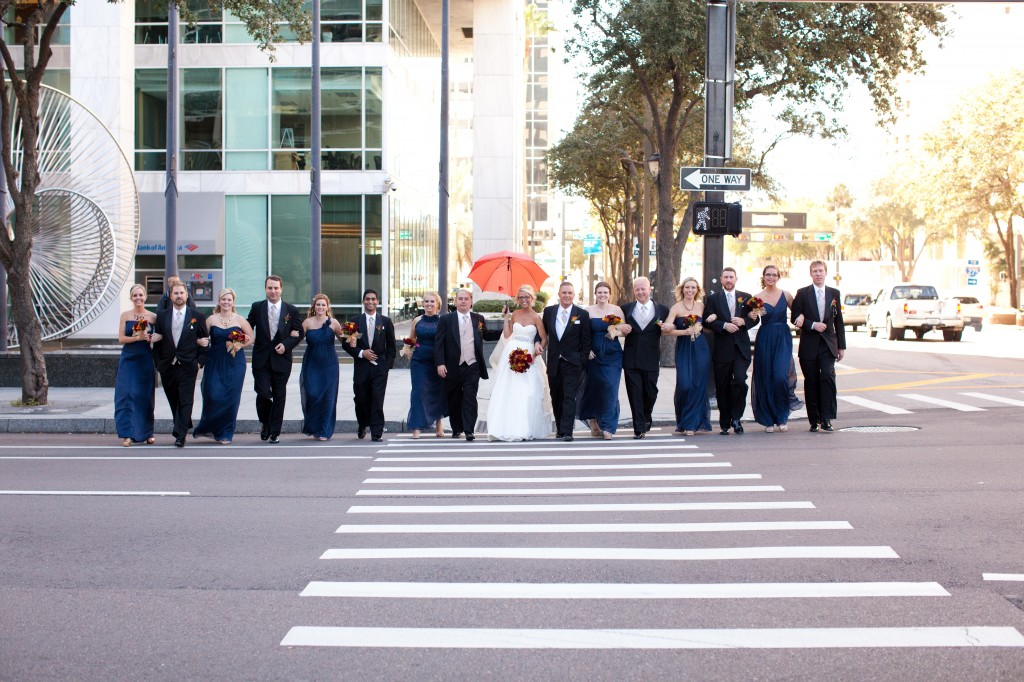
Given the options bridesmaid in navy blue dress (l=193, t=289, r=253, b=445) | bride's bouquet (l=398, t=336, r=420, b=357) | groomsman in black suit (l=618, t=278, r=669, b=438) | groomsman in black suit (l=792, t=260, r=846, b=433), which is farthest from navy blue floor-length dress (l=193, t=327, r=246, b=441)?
groomsman in black suit (l=792, t=260, r=846, b=433)

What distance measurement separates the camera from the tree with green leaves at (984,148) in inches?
1954

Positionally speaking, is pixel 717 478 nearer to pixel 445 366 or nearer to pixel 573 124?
pixel 445 366

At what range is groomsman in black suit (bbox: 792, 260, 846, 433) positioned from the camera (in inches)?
568

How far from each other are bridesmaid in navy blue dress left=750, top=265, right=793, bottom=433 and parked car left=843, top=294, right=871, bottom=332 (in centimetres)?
3704

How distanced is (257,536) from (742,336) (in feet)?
26.2

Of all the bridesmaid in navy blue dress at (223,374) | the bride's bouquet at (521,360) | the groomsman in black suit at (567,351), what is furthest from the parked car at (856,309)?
the bridesmaid in navy blue dress at (223,374)

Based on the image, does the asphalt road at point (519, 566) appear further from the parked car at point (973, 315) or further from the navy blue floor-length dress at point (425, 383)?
the parked car at point (973, 315)

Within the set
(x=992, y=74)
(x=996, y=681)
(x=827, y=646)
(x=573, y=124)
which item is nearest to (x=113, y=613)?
(x=827, y=646)

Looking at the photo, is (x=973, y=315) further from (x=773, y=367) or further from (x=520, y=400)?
(x=520, y=400)

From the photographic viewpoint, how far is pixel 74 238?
21281mm

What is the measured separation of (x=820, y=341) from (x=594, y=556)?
8.03m

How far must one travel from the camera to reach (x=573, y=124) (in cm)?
4881

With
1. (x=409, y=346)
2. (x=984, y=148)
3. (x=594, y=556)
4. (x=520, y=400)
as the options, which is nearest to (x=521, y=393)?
(x=520, y=400)

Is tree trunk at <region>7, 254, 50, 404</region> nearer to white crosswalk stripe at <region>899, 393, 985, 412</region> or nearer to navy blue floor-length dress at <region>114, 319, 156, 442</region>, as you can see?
navy blue floor-length dress at <region>114, 319, 156, 442</region>
